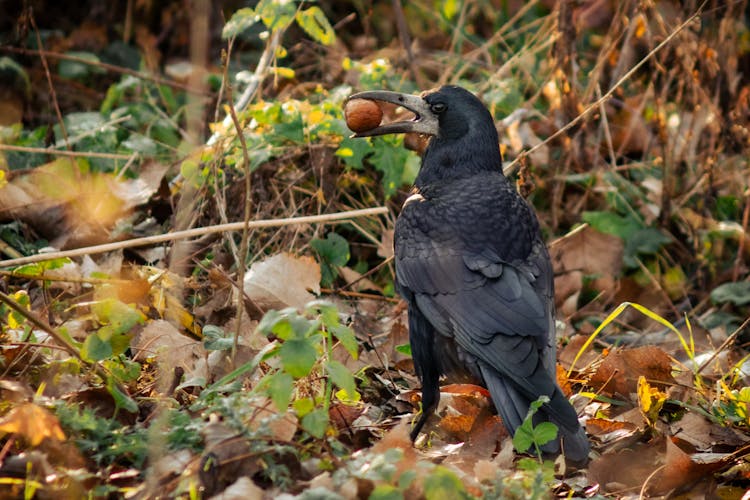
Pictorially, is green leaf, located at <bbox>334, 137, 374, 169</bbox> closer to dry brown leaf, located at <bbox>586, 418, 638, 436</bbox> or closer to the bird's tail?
the bird's tail

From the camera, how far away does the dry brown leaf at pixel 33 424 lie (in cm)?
258

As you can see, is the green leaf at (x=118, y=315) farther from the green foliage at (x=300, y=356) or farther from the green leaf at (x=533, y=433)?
the green leaf at (x=533, y=433)

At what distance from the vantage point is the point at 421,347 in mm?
3736

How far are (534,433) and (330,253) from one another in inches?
72.5

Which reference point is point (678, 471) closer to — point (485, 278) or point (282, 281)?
point (485, 278)

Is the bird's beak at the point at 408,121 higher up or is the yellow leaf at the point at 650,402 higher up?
the bird's beak at the point at 408,121

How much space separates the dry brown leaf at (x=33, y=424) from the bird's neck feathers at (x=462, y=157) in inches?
82.6

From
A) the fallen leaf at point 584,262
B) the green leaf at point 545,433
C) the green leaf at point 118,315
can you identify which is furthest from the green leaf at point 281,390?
the fallen leaf at point 584,262

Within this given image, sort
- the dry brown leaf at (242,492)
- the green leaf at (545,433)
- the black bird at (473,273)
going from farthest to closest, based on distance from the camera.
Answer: the black bird at (473,273) < the green leaf at (545,433) < the dry brown leaf at (242,492)

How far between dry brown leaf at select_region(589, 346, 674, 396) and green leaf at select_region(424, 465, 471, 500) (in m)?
1.57

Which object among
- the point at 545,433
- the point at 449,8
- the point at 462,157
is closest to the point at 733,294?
the point at 462,157

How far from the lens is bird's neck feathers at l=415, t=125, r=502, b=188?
429 cm

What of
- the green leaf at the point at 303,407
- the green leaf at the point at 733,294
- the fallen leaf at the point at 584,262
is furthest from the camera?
the fallen leaf at the point at 584,262

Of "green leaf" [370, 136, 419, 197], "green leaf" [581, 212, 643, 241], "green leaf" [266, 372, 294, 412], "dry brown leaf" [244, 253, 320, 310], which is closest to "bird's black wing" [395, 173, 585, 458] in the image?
"dry brown leaf" [244, 253, 320, 310]
